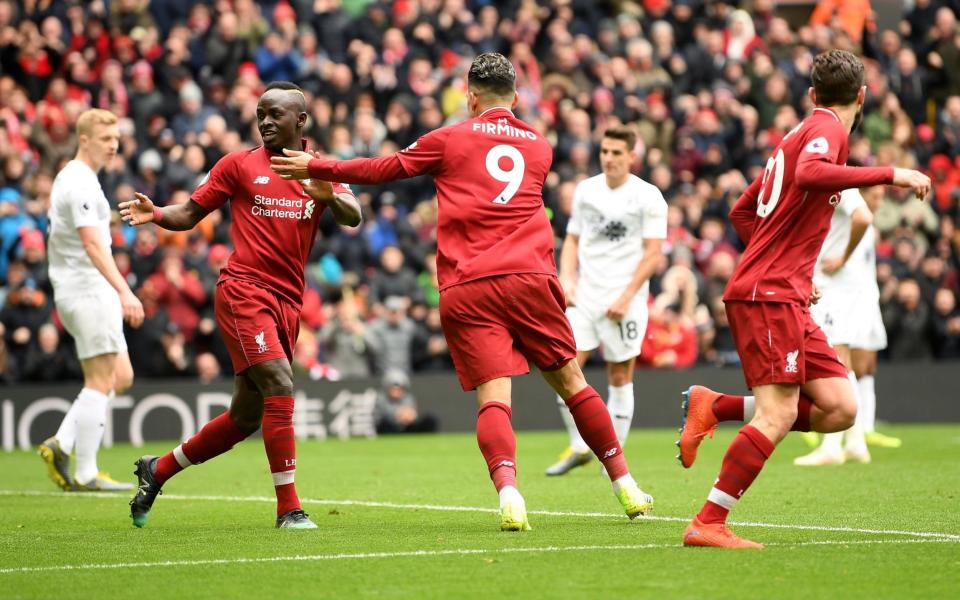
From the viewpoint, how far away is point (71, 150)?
20.0 m

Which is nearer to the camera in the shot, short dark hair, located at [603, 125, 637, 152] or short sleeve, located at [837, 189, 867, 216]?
short dark hair, located at [603, 125, 637, 152]

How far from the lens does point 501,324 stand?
787 cm

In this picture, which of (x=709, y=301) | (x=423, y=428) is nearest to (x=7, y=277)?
(x=423, y=428)

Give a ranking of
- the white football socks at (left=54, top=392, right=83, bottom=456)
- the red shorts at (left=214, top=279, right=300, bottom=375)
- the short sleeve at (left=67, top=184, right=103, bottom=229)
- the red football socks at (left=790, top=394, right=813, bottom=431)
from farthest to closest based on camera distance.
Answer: the white football socks at (left=54, top=392, right=83, bottom=456), the short sleeve at (left=67, top=184, right=103, bottom=229), the red shorts at (left=214, top=279, right=300, bottom=375), the red football socks at (left=790, top=394, right=813, bottom=431)

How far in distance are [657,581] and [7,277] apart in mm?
14300

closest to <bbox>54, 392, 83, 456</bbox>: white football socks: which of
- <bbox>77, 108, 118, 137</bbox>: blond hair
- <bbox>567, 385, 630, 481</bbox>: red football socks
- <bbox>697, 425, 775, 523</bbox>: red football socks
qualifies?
<bbox>77, 108, 118, 137</bbox>: blond hair

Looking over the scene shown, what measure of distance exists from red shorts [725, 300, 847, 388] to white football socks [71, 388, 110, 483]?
612 cm

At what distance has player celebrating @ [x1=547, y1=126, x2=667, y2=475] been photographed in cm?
1206

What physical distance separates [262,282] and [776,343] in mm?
2966

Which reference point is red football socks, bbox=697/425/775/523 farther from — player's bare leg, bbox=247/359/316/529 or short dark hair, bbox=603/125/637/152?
short dark hair, bbox=603/125/637/152

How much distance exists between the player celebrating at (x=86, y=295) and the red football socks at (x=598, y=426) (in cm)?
468

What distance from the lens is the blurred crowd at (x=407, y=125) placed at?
760 inches

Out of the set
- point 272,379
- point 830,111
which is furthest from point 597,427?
point 830,111

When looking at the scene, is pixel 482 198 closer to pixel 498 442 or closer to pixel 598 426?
pixel 498 442
